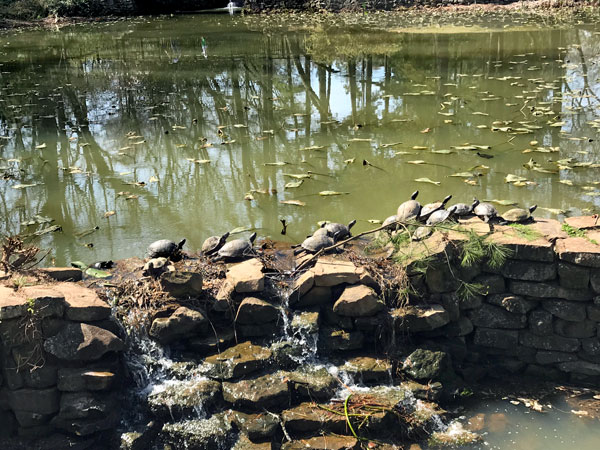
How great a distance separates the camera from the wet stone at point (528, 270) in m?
4.09

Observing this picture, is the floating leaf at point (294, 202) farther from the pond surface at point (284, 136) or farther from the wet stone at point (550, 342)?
the wet stone at point (550, 342)

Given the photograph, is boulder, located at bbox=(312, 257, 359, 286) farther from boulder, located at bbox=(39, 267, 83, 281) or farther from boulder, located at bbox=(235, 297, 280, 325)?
boulder, located at bbox=(39, 267, 83, 281)

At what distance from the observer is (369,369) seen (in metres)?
3.93

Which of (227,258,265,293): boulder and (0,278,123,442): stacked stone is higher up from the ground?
(227,258,265,293): boulder

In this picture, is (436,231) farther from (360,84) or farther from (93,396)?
(360,84)

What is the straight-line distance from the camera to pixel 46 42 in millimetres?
17875

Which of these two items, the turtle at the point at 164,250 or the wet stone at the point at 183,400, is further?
the turtle at the point at 164,250

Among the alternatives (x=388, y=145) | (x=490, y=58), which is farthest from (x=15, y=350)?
(x=490, y=58)

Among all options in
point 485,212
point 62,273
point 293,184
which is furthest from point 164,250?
point 485,212

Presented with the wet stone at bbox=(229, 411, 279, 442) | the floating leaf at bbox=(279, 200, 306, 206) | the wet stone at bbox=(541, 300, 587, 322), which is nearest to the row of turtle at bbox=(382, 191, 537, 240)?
the wet stone at bbox=(541, 300, 587, 322)

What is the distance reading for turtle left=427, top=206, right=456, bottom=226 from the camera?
447cm

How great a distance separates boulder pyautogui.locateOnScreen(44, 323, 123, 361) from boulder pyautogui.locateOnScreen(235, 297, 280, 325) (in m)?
0.88

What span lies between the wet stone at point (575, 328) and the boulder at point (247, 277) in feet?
7.50

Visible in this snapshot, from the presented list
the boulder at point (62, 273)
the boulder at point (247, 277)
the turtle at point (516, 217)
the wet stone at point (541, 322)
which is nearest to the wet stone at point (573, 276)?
the wet stone at point (541, 322)
